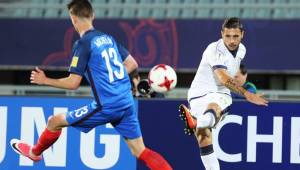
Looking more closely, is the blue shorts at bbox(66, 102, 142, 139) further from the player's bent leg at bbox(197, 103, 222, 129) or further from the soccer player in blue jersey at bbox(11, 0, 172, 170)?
the player's bent leg at bbox(197, 103, 222, 129)

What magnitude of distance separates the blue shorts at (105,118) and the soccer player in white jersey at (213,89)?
847 millimetres

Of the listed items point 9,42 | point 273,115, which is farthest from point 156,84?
point 9,42

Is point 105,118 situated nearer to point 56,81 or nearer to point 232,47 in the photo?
point 56,81

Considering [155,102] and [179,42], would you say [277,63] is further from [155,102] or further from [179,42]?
[155,102]

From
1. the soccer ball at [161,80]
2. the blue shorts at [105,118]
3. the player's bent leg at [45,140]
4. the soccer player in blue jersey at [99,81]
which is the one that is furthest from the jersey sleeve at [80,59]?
the soccer ball at [161,80]

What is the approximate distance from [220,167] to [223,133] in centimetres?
31

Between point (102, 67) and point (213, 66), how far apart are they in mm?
1241

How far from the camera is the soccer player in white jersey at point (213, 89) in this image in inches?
309

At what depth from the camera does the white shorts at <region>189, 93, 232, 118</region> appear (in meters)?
8.01

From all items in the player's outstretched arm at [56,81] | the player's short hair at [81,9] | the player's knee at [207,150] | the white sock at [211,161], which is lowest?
the white sock at [211,161]

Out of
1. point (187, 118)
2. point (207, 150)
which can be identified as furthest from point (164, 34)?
point (207, 150)

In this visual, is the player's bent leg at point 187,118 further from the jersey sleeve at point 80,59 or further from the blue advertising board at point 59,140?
the jersey sleeve at point 80,59

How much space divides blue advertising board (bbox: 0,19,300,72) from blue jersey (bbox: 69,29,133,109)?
824 centimetres

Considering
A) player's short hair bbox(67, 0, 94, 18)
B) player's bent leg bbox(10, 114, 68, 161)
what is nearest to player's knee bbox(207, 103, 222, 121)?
player's bent leg bbox(10, 114, 68, 161)
